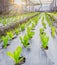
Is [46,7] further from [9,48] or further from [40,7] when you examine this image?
[9,48]

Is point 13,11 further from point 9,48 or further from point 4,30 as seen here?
point 9,48

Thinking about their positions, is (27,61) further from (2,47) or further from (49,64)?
(2,47)

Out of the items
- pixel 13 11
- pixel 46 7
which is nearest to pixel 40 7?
pixel 46 7

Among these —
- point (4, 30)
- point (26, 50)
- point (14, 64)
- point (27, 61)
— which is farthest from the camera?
point (4, 30)

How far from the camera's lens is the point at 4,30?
573cm

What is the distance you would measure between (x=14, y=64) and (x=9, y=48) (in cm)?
115

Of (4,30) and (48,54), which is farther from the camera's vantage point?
(4,30)

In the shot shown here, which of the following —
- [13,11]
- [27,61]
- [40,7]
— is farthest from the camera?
[40,7]

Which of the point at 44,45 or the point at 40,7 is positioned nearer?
the point at 44,45

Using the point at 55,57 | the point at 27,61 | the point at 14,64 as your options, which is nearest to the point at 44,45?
the point at 55,57

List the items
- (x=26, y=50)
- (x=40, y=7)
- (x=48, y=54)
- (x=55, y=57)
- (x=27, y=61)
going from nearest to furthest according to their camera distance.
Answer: (x=27, y=61) < (x=55, y=57) < (x=48, y=54) < (x=26, y=50) < (x=40, y=7)

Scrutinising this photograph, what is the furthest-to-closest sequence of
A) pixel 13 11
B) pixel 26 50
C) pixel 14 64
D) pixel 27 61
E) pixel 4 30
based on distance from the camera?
1. pixel 13 11
2. pixel 4 30
3. pixel 26 50
4. pixel 27 61
5. pixel 14 64

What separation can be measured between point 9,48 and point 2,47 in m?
0.15

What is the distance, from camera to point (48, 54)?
3.33 m
